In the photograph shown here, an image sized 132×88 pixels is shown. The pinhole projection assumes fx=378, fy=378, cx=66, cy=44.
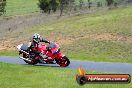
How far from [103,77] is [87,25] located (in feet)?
137

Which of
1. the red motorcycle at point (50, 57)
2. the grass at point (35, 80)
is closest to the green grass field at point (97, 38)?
the red motorcycle at point (50, 57)

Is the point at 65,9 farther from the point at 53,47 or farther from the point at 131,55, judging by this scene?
the point at 53,47

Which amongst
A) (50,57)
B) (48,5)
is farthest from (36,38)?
(48,5)

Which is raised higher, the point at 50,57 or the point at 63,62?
the point at 50,57

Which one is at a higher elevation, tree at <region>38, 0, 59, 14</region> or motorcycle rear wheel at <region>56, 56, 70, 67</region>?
motorcycle rear wheel at <region>56, 56, 70, 67</region>

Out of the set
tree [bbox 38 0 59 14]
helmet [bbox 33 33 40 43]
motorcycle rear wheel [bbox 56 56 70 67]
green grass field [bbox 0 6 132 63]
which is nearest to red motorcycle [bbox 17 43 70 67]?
motorcycle rear wheel [bbox 56 56 70 67]

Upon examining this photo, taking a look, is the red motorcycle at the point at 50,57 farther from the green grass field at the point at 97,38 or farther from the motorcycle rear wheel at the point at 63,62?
the green grass field at the point at 97,38

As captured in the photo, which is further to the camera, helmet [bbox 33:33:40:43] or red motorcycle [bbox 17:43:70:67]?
red motorcycle [bbox 17:43:70:67]

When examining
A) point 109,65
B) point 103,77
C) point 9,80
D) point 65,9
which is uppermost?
point 103,77

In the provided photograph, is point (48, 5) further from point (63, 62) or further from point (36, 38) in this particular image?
point (63, 62)

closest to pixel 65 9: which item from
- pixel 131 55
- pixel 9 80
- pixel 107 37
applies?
pixel 107 37

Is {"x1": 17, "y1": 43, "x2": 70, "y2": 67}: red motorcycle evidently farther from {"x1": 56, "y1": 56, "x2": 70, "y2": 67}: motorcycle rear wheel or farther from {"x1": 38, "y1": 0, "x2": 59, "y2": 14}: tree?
{"x1": 38, "y1": 0, "x2": 59, "y2": 14}: tree

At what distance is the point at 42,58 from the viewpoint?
22.4 meters

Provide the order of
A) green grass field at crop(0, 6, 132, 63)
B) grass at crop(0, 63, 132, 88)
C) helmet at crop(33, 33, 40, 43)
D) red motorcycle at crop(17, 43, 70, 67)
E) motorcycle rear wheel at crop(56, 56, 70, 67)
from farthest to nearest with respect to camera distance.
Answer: green grass field at crop(0, 6, 132, 63) → red motorcycle at crop(17, 43, 70, 67) → motorcycle rear wheel at crop(56, 56, 70, 67) → helmet at crop(33, 33, 40, 43) → grass at crop(0, 63, 132, 88)
